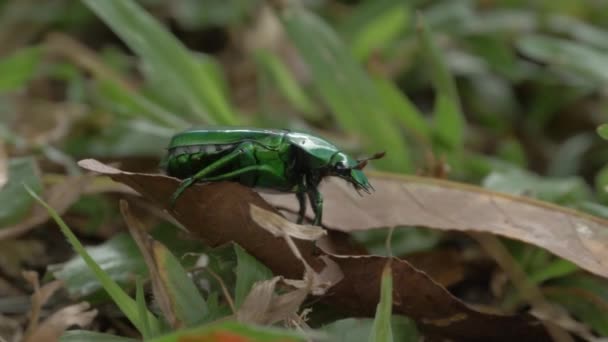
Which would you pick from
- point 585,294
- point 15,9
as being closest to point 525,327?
point 585,294

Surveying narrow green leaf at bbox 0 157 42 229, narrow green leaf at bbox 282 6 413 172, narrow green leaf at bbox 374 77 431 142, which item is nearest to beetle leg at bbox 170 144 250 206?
narrow green leaf at bbox 0 157 42 229

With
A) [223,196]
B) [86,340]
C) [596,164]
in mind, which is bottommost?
[596,164]

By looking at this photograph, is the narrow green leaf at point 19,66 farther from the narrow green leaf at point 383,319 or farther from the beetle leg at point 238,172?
the narrow green leaf at point 383,319

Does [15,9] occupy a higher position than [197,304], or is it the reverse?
[15,9]

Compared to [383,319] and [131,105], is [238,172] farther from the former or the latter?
[131,105]

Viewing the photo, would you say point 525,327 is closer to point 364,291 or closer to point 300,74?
point 364,291

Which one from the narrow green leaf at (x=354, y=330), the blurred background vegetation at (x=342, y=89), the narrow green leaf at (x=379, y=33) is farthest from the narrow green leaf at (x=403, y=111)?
the narrow green leaf at (x=354, y=330)

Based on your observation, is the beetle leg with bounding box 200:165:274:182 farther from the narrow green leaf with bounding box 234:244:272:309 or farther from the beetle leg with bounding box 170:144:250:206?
the narrow green leaf with bounding box 234:244:272:309

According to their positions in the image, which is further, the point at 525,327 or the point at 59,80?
the point at 59,80
